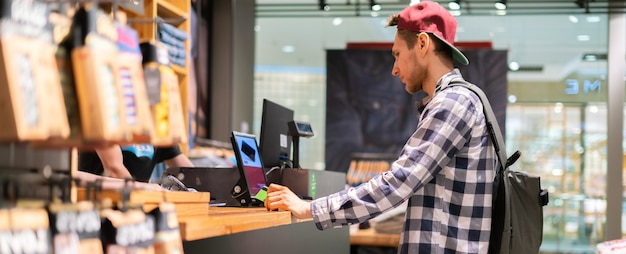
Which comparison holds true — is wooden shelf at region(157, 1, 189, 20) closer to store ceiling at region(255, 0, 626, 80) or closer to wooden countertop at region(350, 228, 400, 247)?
wooden countertop at region(350, 228, 400, 247)

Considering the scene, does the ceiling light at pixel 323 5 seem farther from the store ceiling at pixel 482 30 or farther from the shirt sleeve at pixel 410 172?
the shirt sleeve at pixel 410 172

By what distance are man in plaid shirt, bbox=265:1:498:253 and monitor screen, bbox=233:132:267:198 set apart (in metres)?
0.38

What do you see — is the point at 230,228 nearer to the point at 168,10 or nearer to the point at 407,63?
the point at 407,63

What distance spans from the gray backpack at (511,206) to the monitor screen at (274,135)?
3.23 ft

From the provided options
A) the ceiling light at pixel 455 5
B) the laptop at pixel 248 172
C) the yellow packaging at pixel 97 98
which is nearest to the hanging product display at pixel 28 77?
the yellow packaging at pixel 97 98

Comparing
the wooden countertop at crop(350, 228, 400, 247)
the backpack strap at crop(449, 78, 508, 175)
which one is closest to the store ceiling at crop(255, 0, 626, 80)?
the wooden countertop at crop(350, 228, 400, 247)

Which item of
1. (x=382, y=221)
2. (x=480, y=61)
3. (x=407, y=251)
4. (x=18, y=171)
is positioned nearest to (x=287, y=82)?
(x=480, y=61)

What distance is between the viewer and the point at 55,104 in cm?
136

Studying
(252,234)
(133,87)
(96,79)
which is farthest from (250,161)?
(96,79)

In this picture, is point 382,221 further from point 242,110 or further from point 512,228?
point 512,228

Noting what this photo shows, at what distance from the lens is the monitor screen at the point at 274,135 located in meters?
3.47

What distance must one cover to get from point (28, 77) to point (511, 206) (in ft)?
5.89

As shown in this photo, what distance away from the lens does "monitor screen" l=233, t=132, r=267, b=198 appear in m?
3.13

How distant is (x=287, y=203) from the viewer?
2701mm
